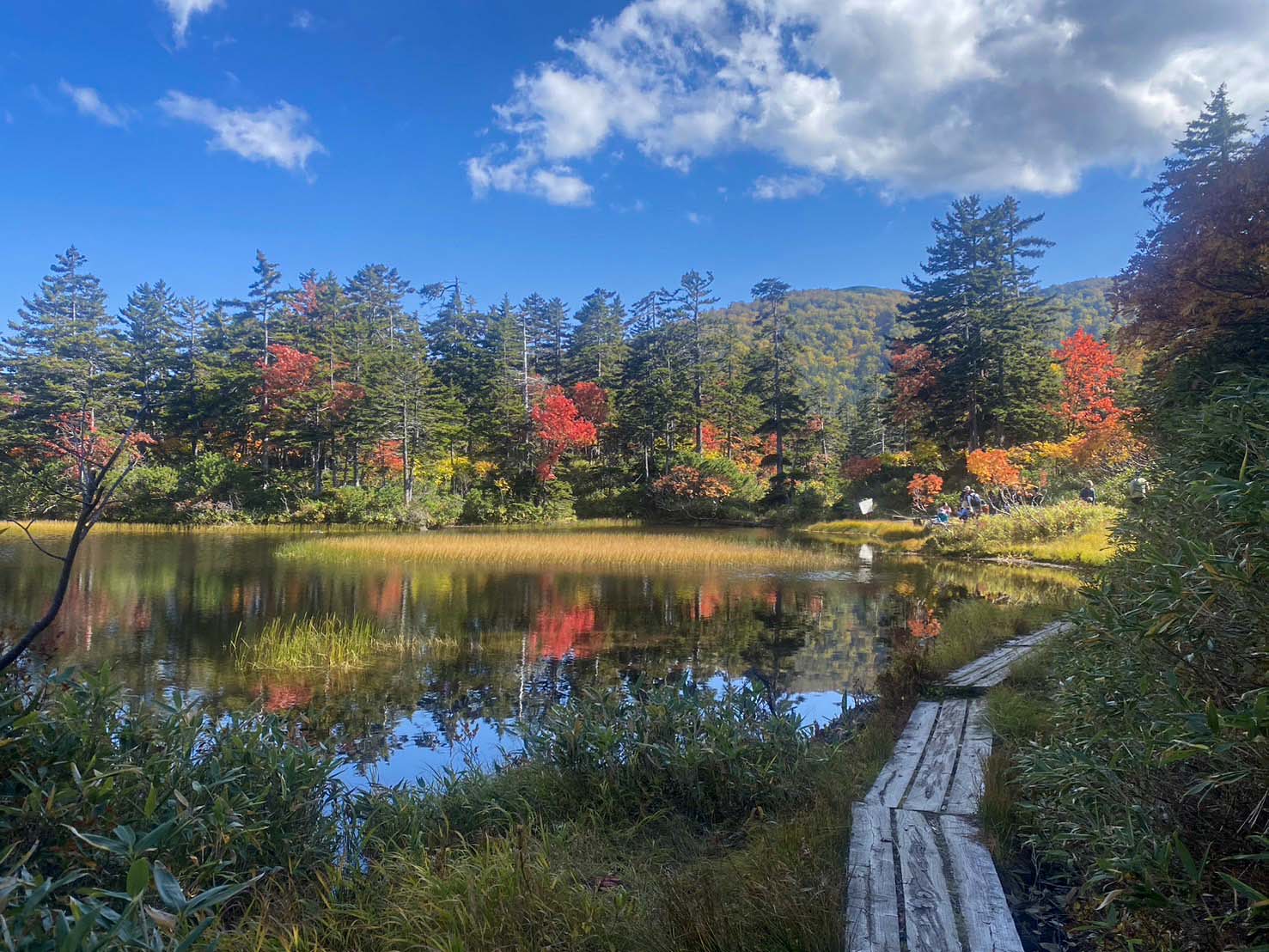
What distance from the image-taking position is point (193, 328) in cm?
4638

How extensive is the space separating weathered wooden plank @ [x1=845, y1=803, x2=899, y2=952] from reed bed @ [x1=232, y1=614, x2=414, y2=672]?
7528 millimetres

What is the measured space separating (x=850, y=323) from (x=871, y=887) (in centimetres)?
10813

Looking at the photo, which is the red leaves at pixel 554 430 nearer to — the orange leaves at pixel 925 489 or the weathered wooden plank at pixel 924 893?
the orange leaves at pixel 925 489

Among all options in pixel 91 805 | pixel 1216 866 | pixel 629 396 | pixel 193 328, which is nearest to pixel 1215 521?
pixel 1216 866

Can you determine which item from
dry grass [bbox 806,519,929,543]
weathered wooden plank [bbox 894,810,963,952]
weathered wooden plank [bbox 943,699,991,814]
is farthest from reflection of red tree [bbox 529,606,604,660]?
dry grass [bbox 806,519,929,543]

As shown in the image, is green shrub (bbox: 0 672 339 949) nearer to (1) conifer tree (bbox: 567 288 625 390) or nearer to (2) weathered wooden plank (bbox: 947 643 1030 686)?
(2) weathered wooden plank (bbox: 947 643 1030 686)

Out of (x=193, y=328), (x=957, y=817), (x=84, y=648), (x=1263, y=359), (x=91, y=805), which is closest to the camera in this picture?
(x=91, y=805)

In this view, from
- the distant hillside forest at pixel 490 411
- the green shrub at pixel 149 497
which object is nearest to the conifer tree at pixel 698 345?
the distant hillside forest at pixel 490 411

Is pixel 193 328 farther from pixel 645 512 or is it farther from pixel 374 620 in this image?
pixel 374 620

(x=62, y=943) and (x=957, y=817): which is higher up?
(x=62, y=943)

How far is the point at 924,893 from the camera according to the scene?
283 cm

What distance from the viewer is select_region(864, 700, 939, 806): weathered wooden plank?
12.9 ft

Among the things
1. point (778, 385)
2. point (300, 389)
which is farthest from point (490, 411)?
point (778, 385)

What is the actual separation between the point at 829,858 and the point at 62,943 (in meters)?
2.98
